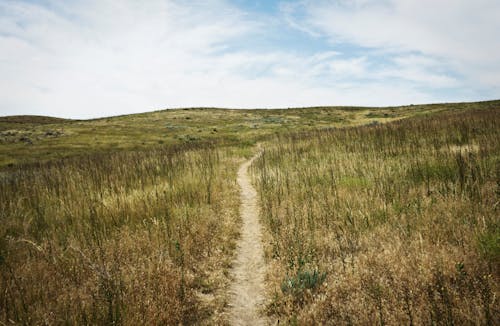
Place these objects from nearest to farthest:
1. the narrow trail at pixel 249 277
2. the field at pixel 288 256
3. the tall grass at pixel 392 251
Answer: the tall grass at pixel 392 251, the field at pixel 288 256, the narrow trail at pixel 249 277

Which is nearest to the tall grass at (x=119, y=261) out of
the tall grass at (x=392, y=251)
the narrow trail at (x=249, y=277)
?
the narrow trail at (x=249, y=277)

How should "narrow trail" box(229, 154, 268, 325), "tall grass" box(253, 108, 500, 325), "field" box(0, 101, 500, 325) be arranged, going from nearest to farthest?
"tall grass" box(253, 108, 500, 325)
"field" box(0, 101, 500, 325)
"narrow trail" box(229, 154, 268, 325)

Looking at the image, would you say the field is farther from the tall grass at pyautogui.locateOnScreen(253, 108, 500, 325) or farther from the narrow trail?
the narrow trail

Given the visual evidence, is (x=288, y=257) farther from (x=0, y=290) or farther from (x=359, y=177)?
(x=359, y=177)

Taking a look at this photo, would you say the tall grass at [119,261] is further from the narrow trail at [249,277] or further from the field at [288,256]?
the narrow trail at [249,277]

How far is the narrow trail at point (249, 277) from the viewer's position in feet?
11.6

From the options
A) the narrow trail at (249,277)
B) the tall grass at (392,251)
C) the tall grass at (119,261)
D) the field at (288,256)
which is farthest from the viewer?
the narrow trail at (249,277)

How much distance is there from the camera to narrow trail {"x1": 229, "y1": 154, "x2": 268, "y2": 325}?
3543 mm

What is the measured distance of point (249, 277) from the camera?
4.47 m

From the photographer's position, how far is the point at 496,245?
3211 mm

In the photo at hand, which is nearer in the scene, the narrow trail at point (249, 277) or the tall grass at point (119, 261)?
the tall grass at point (119, 261)

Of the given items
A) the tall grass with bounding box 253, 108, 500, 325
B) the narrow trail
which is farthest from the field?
the narrow trail

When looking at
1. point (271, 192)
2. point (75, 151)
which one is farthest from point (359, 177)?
point (75, 151)

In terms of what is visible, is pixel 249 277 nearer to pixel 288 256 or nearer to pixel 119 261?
pixel 288 256
